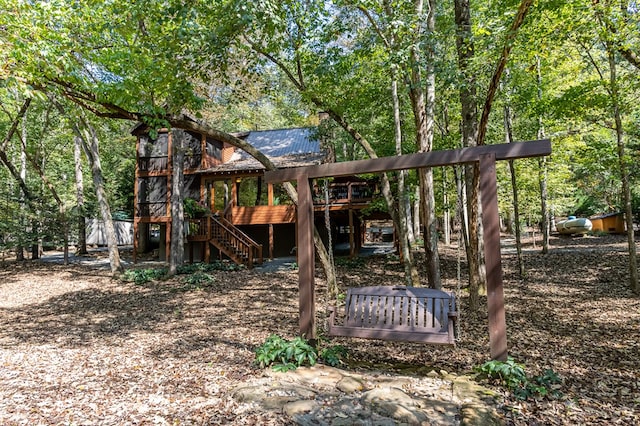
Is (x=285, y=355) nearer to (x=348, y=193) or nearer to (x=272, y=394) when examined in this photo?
(x=272, y=394)

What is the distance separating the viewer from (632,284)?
789 cm

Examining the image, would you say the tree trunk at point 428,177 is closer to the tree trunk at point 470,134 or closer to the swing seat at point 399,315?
the tree trunk at point 470,134

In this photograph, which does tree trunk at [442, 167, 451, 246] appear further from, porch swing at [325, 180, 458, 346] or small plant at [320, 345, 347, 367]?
small plant at [320, 345, 347, 367]

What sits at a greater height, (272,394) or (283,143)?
(283,143)

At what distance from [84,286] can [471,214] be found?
→ 36.0ft

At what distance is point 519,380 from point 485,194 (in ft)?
6.32

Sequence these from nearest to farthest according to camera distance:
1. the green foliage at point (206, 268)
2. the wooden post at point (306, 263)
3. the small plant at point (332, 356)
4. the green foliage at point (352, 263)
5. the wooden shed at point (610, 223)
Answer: the small plant at point (332, 356) < the wooden post at point (306, 263) < the green foliage at point (206, 268) < the green foliage at point (352, 263) < the wooden shed at point (610, 223)

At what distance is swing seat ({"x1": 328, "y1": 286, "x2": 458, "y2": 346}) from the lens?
Answer: 432cm

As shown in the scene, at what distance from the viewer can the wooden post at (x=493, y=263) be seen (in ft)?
13.1

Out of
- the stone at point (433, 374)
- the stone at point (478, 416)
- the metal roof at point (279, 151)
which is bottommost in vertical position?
the stone at point (433, 374)

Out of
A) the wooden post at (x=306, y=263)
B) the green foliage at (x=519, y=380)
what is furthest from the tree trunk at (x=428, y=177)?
the green foliage at (x=519, y=380)

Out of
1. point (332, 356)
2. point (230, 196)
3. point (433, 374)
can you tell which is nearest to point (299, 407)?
point (332, 356)

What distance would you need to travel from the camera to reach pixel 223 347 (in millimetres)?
5363

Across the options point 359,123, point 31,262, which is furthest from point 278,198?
point 31,262
